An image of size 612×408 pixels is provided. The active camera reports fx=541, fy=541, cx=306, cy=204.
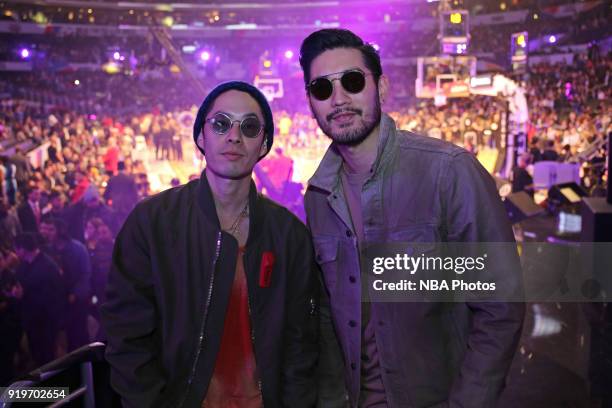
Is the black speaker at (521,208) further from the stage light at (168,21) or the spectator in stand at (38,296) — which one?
the stage light at (168,21)

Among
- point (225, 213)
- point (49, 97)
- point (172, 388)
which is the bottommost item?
point (172, 388)

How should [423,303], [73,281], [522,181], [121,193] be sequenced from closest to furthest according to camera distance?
[423,303] → [73,281] → [121,193] → [522,181]

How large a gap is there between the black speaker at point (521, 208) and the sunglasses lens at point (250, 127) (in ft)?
28.9

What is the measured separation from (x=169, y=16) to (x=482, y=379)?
156 ft

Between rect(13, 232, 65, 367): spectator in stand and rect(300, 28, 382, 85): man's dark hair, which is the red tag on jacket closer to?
rect(300, 28, 382, 85): man's dark hair

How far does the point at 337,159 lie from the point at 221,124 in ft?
1.79

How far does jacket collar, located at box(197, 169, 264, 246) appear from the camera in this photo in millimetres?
2311

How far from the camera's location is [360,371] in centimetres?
225

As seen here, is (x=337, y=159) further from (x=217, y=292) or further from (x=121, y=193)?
(x=121, y=193)

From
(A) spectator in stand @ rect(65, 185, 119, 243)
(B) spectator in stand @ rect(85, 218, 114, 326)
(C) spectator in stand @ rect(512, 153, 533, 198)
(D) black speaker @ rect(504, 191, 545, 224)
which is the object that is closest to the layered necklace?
(B) spectator in stand @ rect(85, 218, 114, 326)

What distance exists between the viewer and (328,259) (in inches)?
91.6

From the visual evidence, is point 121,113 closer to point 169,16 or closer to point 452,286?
point 169,16

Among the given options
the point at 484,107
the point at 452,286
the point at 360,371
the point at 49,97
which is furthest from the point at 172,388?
the point at 49,97

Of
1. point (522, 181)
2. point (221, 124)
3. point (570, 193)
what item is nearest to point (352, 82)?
point (221, 124)
